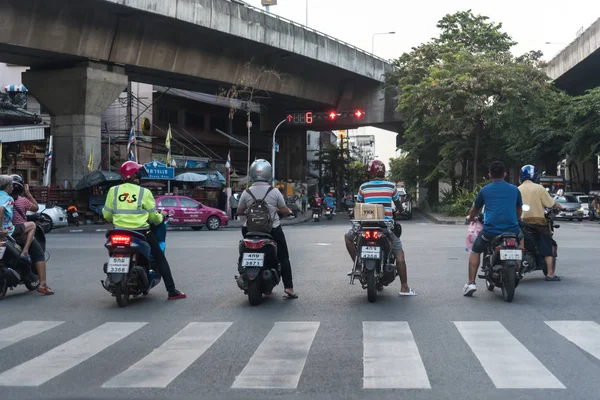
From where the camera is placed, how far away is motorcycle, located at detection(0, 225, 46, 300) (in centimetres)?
923

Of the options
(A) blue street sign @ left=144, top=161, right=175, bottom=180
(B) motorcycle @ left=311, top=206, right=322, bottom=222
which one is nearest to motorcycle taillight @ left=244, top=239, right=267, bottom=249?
(A) blue street sign @ left=144, top=161, right=175, bottom=180

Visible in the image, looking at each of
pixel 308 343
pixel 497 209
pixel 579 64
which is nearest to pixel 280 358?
pixel 308 343

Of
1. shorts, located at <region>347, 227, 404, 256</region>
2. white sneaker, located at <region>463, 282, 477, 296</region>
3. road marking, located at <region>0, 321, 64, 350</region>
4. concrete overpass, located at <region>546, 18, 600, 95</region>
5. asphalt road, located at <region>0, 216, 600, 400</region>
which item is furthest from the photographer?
concrete overpass, located at <region>546, 18, 600, 95</region>

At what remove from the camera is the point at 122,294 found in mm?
8539

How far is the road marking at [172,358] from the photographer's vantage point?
5.18 m

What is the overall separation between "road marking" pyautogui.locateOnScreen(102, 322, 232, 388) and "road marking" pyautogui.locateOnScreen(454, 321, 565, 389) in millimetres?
2361

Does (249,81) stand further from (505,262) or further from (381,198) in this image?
(505,262)

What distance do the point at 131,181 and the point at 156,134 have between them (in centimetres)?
3959

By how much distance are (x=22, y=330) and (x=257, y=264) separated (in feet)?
8.77

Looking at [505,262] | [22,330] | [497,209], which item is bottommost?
[22,330]

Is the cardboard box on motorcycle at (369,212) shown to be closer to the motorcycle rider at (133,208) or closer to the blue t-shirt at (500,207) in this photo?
the blue t-shirt at (500,207)

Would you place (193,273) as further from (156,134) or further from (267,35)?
(156,134)

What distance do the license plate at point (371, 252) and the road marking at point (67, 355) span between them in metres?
2.68

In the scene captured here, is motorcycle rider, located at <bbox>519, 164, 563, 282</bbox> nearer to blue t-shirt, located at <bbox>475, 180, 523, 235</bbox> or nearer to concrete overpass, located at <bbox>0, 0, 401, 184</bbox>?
blue t-shirt, located at <bbox>475, 180, 523, 235</bbox>
